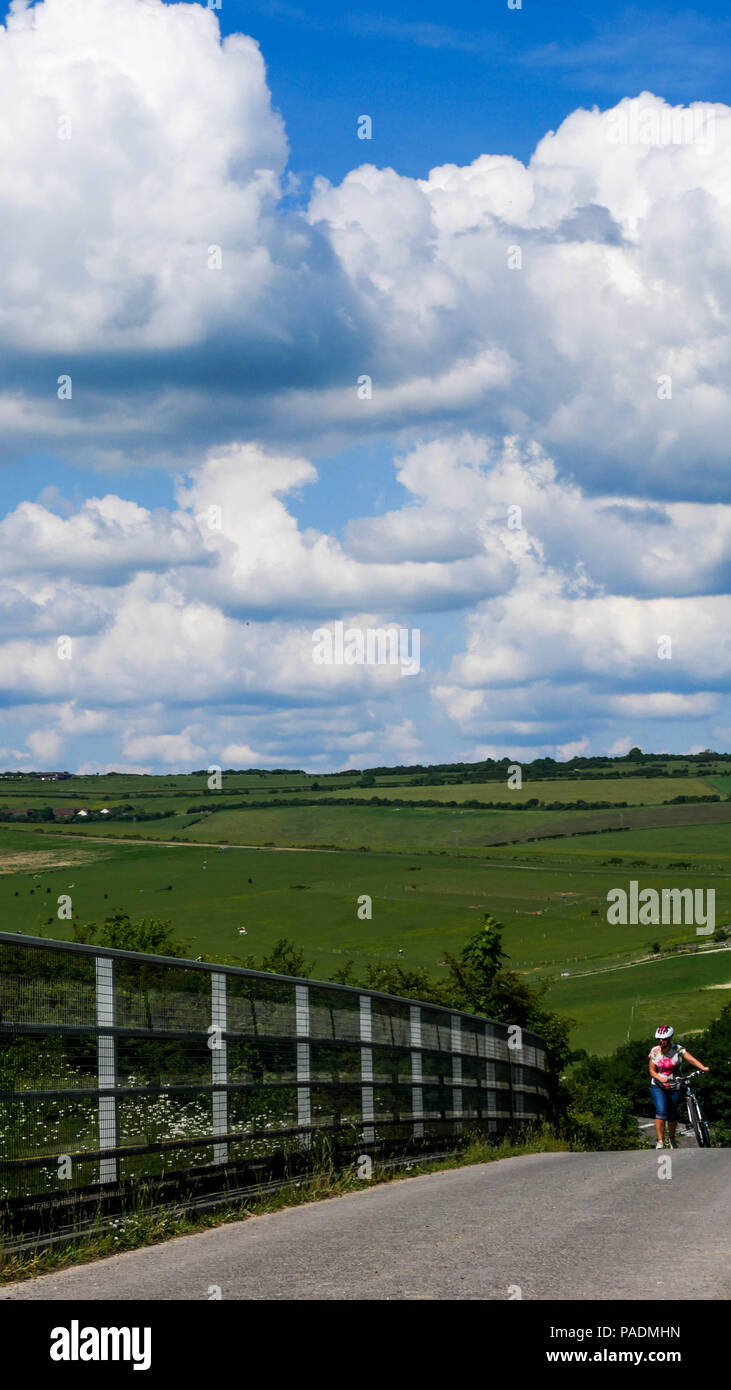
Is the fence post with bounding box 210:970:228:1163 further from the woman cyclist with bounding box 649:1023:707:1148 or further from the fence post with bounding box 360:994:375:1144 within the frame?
the woman cyclist with bounding box 649:1023:707:1148

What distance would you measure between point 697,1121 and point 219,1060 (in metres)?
15.9

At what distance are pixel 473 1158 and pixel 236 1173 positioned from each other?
617 centimetres

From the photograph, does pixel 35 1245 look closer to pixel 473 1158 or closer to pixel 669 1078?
pixel 473 1158

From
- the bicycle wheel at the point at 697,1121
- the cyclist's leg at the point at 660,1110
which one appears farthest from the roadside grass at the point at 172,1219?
the bicycle wheel at the point at 697,1121

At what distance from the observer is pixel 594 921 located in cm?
18925

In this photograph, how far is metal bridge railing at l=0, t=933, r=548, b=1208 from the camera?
7793 mm

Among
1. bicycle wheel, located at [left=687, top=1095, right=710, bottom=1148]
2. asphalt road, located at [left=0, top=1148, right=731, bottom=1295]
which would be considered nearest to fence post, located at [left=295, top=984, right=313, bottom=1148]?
asphalt road, located at [left=0, top=1148, right=731, bottom=1295]

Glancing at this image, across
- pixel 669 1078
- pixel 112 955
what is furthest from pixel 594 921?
pixel 112 955

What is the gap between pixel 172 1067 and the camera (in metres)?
9.32

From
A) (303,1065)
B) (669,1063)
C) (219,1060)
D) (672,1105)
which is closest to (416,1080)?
(303,1065)

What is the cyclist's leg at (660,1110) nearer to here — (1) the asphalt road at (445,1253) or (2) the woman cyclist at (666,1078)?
(2) the woman cyclist at (666,1078)

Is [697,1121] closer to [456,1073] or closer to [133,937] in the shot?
[456,1073]

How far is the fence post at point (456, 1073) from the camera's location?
16641mm

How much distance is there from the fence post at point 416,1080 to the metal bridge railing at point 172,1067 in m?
0.08
